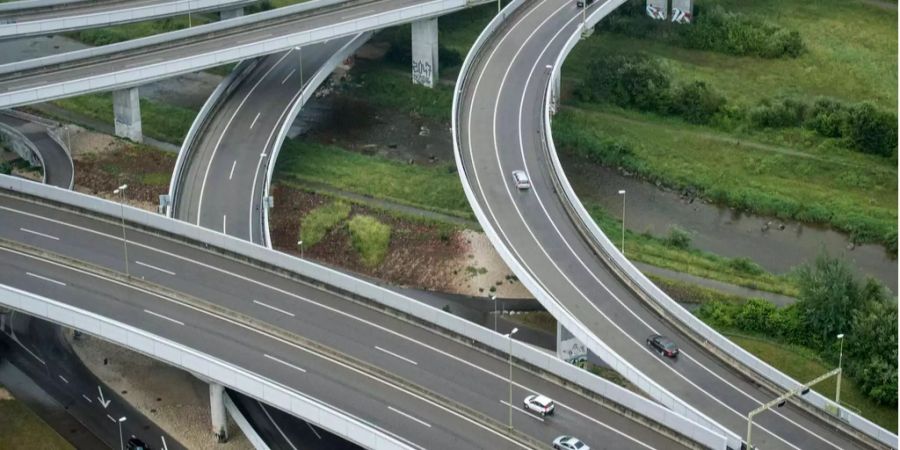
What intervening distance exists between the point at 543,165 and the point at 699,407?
1473 inches

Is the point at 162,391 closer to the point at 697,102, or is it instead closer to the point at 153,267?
the point at 153,267

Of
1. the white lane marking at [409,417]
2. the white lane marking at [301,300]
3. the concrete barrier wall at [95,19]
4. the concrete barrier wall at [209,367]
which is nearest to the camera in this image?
the concrete barrier wall at [209,367]

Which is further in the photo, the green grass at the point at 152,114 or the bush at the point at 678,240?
the green grass at the point at 152,114

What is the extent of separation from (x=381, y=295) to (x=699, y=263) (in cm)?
3446

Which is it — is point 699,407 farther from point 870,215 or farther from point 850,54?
point 850,54

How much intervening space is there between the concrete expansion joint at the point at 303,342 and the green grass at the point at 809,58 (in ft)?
233

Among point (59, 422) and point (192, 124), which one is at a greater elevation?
point (192, 124)

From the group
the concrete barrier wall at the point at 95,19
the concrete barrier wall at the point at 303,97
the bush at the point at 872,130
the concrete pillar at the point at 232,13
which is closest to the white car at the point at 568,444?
the concrete barrier wall at the point at 303,97

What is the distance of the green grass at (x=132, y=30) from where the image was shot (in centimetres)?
17912

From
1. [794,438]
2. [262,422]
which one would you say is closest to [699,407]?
[794,438]

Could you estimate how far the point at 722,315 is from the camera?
116 m

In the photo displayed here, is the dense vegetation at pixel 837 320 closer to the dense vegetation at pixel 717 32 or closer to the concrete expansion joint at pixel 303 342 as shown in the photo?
the concrete expansion joint at pixel 303 342

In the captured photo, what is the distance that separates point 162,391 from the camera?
360ft

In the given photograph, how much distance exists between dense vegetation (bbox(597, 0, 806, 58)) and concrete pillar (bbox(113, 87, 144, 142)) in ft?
189
